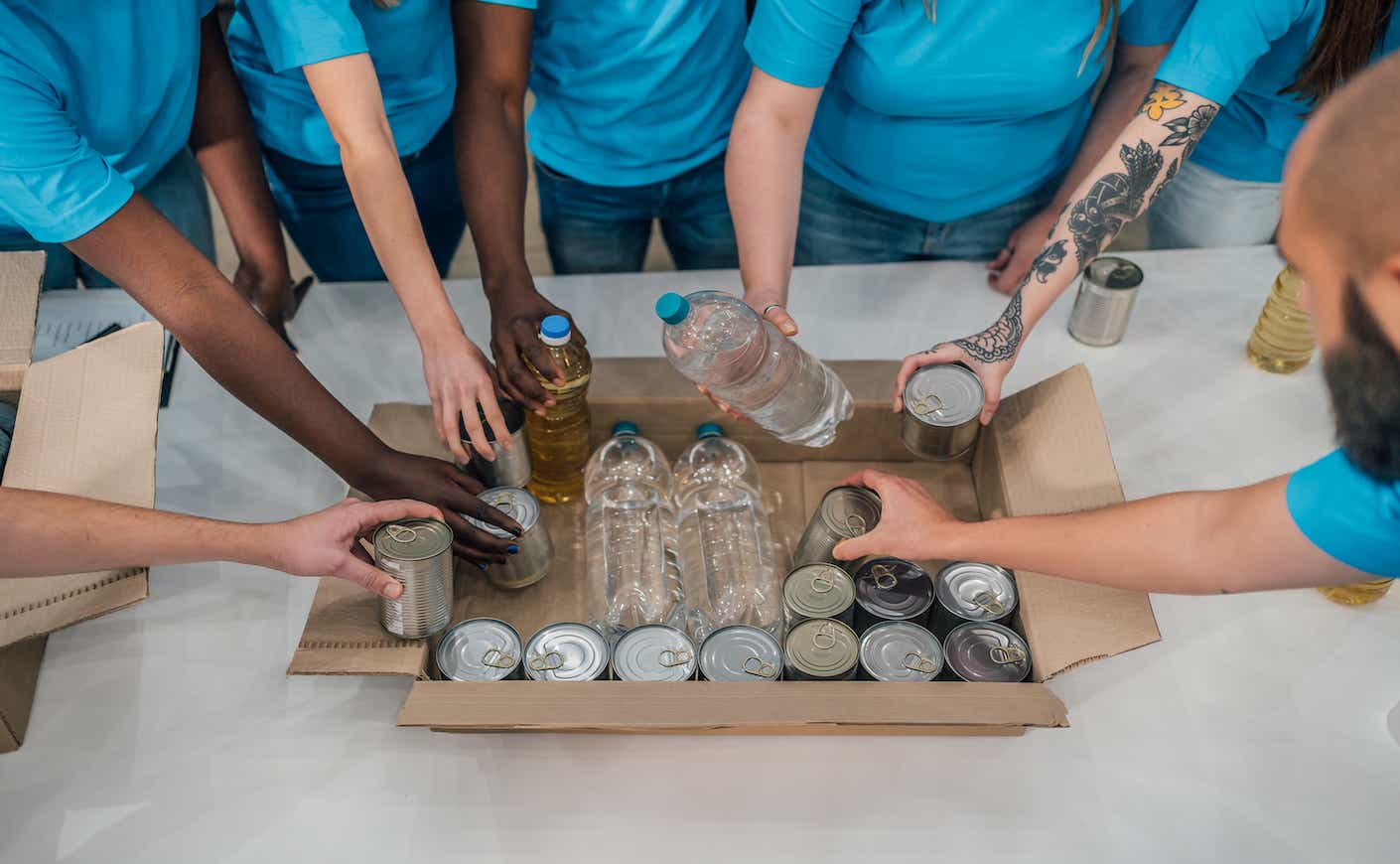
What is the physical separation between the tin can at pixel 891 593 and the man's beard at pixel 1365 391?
519 mm

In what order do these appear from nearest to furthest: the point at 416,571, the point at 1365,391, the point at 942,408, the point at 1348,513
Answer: the point at 1365,391 → the point at 1348,513 → the point at 416,571 → the point at 942,408

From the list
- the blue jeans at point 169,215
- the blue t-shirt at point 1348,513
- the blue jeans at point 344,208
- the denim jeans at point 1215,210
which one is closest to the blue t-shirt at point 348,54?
the blue jeans at point 344,208

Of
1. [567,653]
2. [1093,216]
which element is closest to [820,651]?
[567,653]

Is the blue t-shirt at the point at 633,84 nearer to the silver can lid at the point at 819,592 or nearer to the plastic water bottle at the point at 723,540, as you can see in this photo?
the plastic water bottle at the point at 723,540

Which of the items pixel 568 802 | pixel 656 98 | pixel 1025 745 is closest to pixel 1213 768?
pixel 1025 745

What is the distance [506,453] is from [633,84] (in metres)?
0.68

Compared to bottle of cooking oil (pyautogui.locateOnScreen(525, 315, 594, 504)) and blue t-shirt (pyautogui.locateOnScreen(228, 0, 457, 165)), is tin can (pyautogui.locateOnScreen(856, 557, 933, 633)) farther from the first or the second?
blue t-shirt (pyautogui.locateOnScreen(228, 0, 457, 165))

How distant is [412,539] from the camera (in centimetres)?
112

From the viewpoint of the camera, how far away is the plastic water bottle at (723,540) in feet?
4.33

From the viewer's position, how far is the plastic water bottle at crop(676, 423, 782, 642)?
4.33 feet

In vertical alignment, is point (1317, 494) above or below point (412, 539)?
above

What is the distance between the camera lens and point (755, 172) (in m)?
1.48

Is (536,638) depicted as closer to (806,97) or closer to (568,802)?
(568,802)

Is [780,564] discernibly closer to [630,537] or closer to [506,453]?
[630,537]
